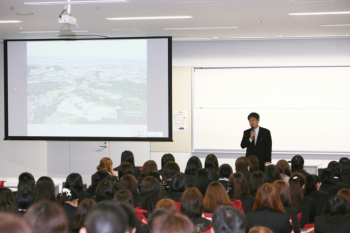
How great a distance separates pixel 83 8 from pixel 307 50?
15.1 ft

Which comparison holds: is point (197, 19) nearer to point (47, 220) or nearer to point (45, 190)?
point (45, 190)

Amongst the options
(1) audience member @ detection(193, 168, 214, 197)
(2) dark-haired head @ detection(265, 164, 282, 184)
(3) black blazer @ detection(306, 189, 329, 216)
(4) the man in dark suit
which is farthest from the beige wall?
(3) black blazer @ detection(306, 189, 329, 216)

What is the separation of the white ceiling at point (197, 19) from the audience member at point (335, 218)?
2.75 meters

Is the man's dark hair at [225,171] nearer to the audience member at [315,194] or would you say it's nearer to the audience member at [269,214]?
the audience member at [315,194]

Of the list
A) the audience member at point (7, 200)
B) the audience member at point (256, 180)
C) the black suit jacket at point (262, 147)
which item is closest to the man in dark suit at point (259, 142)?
the black suit jacket at point (262, 147)

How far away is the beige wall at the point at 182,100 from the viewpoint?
7.99 metres

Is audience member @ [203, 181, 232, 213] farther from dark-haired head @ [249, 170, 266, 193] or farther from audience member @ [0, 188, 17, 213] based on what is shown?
audience member @ [0, 188, 17, 213]

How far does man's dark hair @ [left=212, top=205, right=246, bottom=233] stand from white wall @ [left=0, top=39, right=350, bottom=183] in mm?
6057

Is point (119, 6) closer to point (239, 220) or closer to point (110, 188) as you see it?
point (110, 188)

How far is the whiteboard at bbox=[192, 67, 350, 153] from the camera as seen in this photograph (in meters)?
7.65

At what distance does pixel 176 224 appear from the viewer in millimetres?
1470

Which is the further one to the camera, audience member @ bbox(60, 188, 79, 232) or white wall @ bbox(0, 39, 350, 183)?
white wall @ bbox(0, 39, 350, 183)

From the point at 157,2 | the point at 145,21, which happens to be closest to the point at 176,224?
the point at 157,2

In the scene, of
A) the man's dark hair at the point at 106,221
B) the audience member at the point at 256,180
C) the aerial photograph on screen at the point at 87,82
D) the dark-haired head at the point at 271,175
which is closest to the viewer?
the man's dark hair at the point at 106,221
